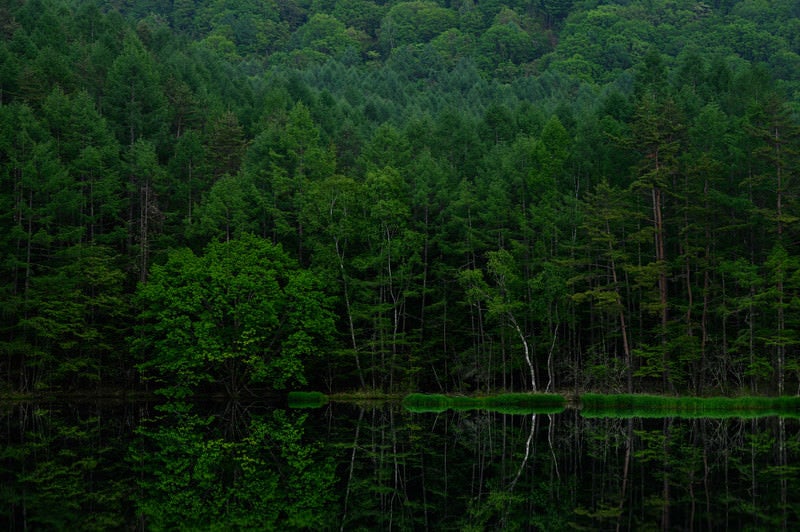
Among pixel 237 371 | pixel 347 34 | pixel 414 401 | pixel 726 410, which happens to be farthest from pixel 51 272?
pixel 347 34

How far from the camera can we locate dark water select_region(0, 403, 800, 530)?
2016 centimetres

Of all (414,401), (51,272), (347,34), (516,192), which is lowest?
(414,401)

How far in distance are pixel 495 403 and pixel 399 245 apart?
14.2 meters

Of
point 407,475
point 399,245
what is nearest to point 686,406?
point 399,245

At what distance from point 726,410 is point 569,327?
51.2 feet

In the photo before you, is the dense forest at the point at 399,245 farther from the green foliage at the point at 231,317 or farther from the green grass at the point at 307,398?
the green grass at the point at 307,398

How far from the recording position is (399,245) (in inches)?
2363

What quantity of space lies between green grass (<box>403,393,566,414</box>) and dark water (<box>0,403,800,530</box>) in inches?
295

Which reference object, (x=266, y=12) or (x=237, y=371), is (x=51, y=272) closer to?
(x=237, y=371)

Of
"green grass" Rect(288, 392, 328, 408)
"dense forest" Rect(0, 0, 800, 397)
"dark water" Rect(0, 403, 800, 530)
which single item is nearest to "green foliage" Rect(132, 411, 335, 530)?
"dark water" Rect(0, 403, 800, 530)

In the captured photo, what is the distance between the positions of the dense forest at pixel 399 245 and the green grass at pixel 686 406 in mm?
4468

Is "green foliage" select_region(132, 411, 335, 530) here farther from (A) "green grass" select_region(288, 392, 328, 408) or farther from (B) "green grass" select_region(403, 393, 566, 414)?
(A) "green grass" select_region(288, 392, 328, 408)

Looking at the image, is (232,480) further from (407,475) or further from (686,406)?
(686,406)

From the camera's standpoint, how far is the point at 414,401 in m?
52.1
